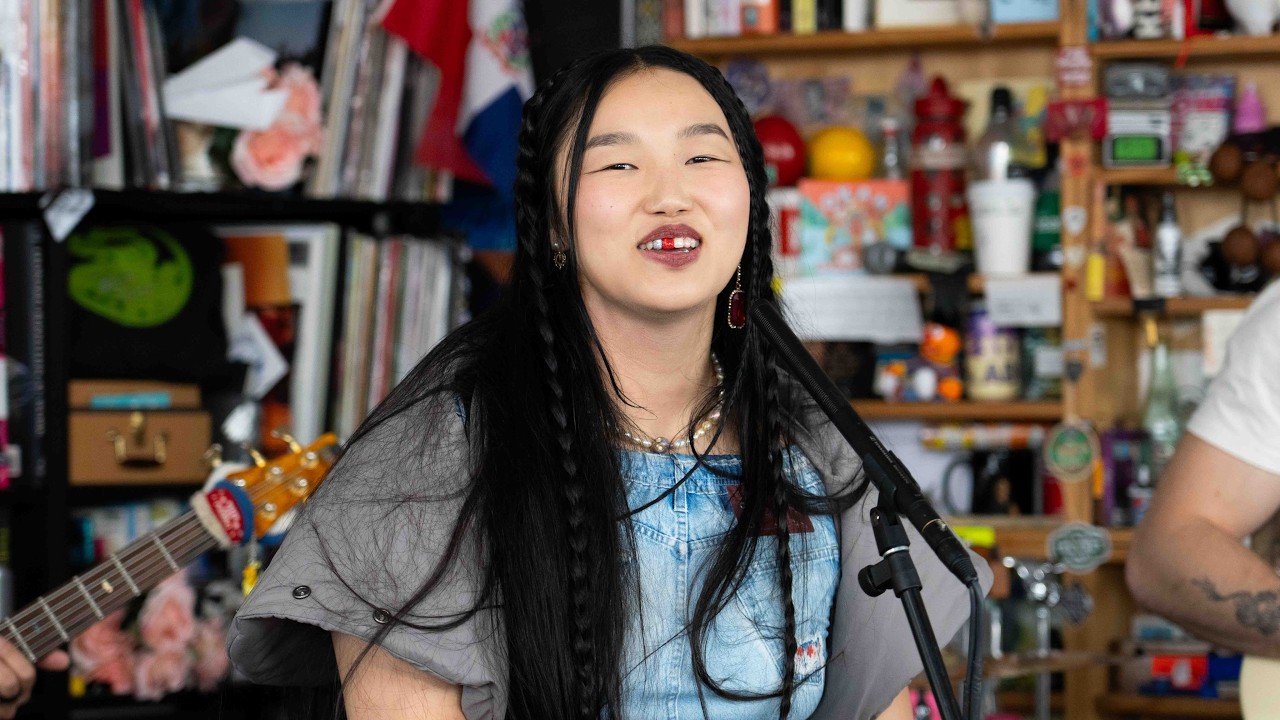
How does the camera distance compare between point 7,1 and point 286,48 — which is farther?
point 286,48

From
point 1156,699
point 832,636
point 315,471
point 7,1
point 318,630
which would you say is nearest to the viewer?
point 318,630

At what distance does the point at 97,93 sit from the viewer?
2.37 m

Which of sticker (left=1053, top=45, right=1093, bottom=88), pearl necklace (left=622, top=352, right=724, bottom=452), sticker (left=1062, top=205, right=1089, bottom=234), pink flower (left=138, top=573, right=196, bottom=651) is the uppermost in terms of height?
sticker (left=1053, top=45, right=1093, bottom=88)

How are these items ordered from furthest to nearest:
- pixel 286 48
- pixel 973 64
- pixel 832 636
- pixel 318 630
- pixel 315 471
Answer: pixel 973 64, pixel 286 48, pixel 315 471, pixel 832 636, pixel 318 630

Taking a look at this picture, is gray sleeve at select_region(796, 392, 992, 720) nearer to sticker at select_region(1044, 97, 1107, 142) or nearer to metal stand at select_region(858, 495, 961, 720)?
metal stand at select_region(858, 495, 961, 720)

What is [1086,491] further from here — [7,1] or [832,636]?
[7,1]

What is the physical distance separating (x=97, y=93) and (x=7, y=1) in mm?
201

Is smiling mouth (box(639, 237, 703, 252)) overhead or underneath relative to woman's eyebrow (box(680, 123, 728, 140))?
underneath

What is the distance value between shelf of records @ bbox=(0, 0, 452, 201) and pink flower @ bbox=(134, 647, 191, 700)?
2.69 ft

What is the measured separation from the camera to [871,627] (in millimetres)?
1389

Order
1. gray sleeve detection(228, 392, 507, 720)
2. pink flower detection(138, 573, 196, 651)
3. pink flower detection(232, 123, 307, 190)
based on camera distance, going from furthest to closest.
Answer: pink flower detection(232, 123, 307, 190) < pink flower detection(138, 573, 196, 651) < gray sleeve detection(228, 392, 507, 720)

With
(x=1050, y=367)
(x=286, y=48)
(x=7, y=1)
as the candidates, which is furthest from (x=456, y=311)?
(x=1050, y=367)

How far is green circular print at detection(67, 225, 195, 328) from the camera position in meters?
2.34

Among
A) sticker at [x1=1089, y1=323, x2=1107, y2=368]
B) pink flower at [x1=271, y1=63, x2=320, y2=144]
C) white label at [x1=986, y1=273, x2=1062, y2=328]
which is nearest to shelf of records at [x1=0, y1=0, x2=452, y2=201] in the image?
pink flower at [x1=271, y1=63, x2=320, y2=144]
